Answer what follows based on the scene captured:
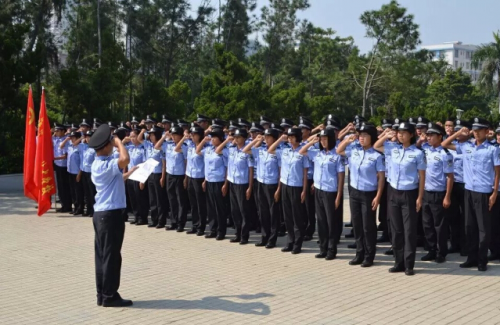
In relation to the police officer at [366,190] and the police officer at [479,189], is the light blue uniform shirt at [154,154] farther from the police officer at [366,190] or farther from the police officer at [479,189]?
the police officer at [479,189]

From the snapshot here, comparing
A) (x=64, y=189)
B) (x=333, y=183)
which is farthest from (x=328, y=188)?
(x=64, y=189)

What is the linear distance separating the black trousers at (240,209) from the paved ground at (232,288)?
338 mm

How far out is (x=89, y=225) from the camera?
10961 mm

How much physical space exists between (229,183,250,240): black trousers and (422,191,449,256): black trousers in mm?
2656

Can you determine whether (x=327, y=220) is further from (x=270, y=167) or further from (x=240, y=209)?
(x=240, y=209)

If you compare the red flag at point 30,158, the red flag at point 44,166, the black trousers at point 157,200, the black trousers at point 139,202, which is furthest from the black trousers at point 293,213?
the red flag at point 30,158

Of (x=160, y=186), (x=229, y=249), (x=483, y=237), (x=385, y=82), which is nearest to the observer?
(x=483, y=237)

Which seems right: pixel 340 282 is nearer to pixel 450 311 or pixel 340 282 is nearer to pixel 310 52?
pixel 450 311

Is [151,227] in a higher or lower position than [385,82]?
lower

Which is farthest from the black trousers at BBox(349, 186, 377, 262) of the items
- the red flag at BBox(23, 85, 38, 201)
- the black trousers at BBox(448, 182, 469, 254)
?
the red flag at BBox(23, 85, 38, 201)

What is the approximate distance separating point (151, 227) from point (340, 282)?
474 cm

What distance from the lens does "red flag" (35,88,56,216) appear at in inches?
472

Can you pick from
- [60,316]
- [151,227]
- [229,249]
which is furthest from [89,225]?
[60,316]

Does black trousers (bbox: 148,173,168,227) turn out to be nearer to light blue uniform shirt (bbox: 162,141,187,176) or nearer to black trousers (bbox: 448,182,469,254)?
light blue uniform shirt (bbox: 162,141,187,176)
